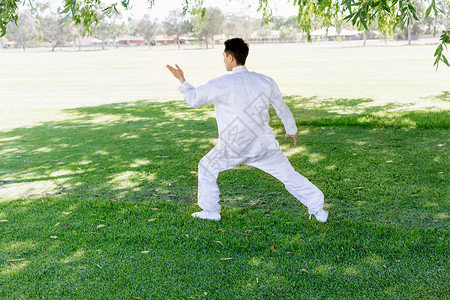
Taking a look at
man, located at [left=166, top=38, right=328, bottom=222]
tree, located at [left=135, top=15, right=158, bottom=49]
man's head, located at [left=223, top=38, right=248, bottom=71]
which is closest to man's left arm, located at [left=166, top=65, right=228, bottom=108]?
man, located at [left=166, top=38, right=328, bottom=222]

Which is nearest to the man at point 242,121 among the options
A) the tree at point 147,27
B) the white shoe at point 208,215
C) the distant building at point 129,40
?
the white shoe at point 208,215

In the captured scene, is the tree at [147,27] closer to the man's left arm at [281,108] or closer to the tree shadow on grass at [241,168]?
the tree shadow on grass at [241,168]

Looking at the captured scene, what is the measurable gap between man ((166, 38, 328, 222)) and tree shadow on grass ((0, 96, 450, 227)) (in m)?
0.83

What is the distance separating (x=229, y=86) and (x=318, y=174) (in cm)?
303

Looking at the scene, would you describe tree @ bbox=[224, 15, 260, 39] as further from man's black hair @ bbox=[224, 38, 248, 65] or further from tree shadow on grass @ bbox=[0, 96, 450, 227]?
man's black hair @ bbox=[224, 38, 248, 65]

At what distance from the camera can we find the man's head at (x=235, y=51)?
174 inches

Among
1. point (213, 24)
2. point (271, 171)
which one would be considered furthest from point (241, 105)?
point (213, 24)

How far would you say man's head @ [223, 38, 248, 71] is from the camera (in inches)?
174

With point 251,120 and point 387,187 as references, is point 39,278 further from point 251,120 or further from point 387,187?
point 387,187

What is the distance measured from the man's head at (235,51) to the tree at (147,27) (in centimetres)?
12613

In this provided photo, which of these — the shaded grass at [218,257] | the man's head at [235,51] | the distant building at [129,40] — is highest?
the distant building at [129,40]

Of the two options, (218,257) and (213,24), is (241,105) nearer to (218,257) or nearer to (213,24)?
(218,257)

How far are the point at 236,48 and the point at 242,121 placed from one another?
739 mm

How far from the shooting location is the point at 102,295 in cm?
357
